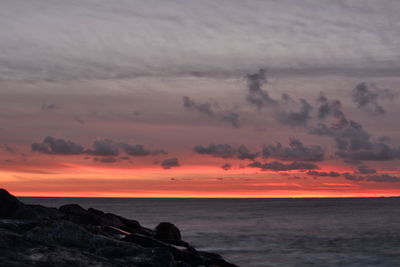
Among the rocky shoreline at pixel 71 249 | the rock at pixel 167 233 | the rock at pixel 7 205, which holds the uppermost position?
the rock at pixel 7 205

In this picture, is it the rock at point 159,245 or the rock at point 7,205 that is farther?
the rock at point 7,205

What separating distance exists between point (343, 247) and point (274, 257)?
14.0 m

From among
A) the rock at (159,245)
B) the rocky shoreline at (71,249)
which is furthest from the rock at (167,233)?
the rock at (159,245)

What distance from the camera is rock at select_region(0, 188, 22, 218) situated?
84.5 feet

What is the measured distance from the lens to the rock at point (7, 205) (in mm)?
25750

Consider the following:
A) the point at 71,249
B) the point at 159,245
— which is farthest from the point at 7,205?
the point at 71,249

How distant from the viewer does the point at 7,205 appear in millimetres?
25969

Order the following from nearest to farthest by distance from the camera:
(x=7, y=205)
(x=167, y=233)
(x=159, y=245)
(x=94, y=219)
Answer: (x=159, y=245)
(x=7, y=205)
(x=94, y=219)
(x=167, y=233)

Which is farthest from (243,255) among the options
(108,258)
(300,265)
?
(108,258)

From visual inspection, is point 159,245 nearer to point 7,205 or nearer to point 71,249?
point 71,249

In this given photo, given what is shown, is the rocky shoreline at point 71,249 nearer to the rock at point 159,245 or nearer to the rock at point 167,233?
the rock at point 159,245

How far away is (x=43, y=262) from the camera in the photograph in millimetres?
16406

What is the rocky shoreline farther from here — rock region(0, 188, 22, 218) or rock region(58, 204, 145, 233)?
rock region(58, 204, 145, 233)

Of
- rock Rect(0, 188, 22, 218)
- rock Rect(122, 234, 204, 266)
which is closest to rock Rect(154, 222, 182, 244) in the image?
rock Rect(122, 234, 204, 266)
